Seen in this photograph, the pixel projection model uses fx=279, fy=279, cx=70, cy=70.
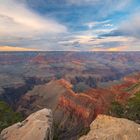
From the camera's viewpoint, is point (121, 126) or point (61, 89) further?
point (61, 89)

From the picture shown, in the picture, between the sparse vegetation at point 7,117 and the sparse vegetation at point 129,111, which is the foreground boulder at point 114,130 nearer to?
the sparse vegetation at point 129,111

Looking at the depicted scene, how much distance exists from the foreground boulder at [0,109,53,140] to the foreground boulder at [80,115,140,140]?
4.79 m

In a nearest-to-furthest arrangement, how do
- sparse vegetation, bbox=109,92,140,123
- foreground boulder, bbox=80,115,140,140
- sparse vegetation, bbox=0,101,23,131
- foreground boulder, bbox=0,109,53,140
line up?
1. foreground boulder, bbox=80,115,140,140
2. foreground boulder, bbox=0,109,53,140
3. sparse vegetation, bbox=0,101,23,131
4. sparse vegetation, bbox=109,92,140,123

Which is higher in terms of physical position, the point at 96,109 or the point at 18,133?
the point at 18,133

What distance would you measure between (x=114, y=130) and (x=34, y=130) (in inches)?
368

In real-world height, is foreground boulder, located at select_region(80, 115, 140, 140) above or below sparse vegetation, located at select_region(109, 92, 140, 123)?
above

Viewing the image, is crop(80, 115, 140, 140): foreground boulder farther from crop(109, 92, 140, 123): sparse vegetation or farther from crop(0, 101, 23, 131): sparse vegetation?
crop(0, 101, 23, 131): sparse vegetation

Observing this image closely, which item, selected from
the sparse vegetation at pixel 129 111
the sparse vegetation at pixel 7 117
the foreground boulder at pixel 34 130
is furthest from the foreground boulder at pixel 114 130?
the sparse vegetation at pixel 7 117

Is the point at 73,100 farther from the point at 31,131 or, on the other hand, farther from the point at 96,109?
the point at 31,131

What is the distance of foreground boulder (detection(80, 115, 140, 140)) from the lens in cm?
3047

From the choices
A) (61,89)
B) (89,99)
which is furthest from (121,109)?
(61,89)

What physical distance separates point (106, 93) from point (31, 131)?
376 ft

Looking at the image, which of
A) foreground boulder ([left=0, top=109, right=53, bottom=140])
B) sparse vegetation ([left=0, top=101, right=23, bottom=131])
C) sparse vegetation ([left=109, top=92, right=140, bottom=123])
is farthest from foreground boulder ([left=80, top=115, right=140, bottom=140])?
sparse vegetation ([left=0, top=101, right=23, bottom=131])

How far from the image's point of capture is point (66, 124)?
129375 mm
